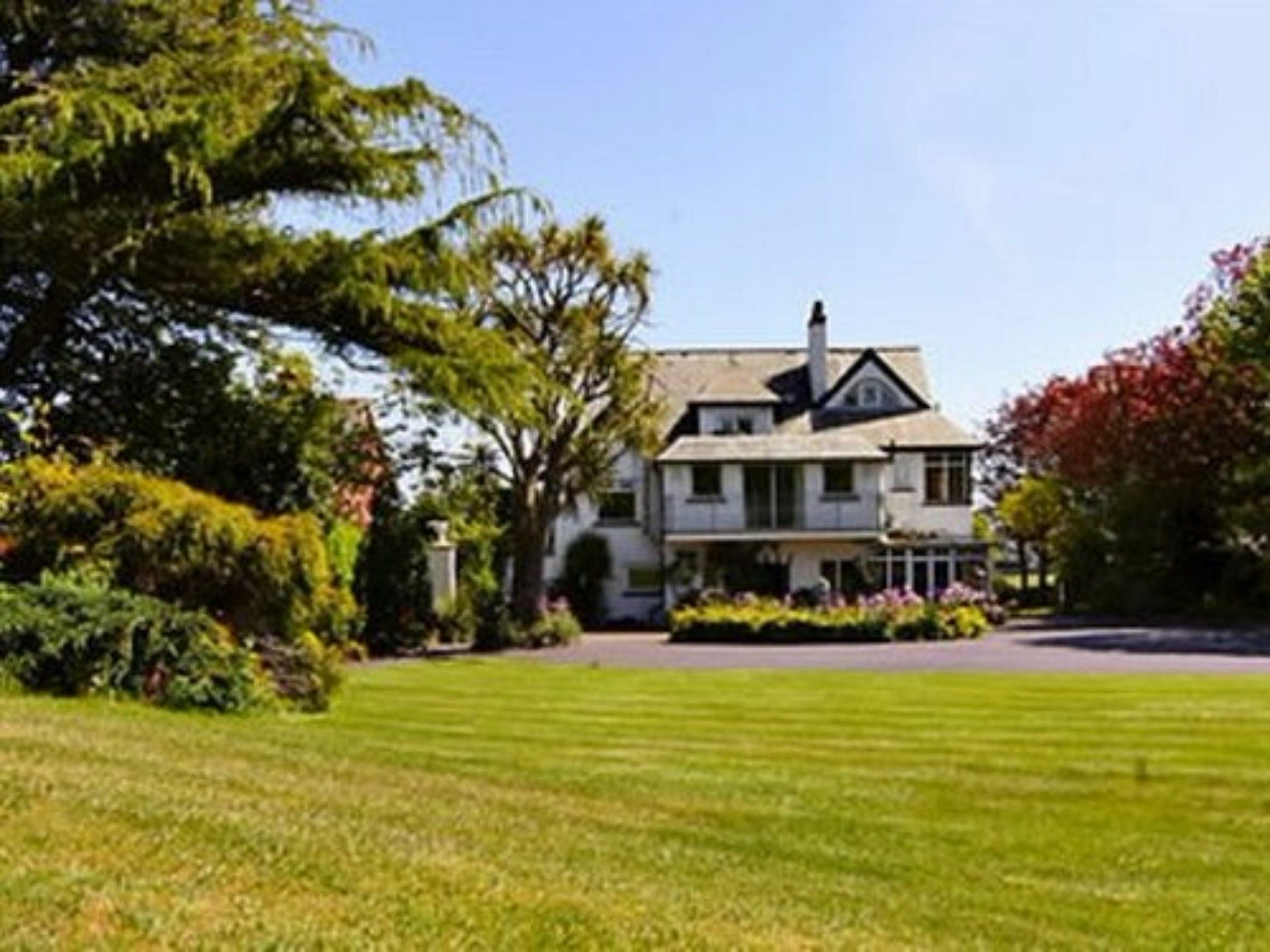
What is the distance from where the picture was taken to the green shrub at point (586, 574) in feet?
149

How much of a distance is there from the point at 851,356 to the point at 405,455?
794 inches

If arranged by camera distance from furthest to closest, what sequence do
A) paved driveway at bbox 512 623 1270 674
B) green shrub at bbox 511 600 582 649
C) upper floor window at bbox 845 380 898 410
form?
upper floor window at bbox 845 380 898 410 → green shrub at bbox 511 600 582 649 → paved driveway at bbox 512 623 1270 674

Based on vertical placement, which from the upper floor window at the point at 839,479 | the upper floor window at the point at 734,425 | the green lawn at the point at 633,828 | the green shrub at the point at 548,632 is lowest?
the green lawn at the point at 633,828

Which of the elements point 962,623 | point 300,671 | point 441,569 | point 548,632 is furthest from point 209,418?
point 962,623

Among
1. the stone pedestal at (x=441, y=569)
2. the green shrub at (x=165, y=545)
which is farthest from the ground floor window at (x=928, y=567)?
the green shrub at (x=165, y=545)

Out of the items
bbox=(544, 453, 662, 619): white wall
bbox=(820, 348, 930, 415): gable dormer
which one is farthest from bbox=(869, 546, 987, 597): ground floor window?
bbox=(544, 453, 662, 619): white wall

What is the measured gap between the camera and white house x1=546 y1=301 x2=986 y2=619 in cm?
4341

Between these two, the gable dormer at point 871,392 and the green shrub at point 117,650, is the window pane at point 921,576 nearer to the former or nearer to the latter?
the gable dormer at point 871,392

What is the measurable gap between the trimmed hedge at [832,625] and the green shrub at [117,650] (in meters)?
20.1

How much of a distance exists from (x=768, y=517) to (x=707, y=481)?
2198 millimetres

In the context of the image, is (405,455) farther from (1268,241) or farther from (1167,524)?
(1268,241)

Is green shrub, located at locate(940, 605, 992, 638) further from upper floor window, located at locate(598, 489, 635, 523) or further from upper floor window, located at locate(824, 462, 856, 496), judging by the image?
upper floor window, located at locate(598, 489, 635, 523)

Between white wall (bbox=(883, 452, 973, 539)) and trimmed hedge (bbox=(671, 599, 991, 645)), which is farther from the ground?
white wall (bbox=(883, 452, 973, 539))

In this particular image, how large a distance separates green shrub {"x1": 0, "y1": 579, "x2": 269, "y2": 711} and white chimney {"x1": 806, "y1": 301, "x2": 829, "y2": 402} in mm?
34626
